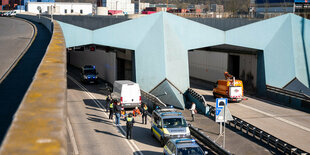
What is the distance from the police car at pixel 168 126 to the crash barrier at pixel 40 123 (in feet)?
38.5

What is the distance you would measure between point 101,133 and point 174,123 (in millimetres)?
5045

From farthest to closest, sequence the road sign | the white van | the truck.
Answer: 1. the truck
2. the white van
3. the road sign

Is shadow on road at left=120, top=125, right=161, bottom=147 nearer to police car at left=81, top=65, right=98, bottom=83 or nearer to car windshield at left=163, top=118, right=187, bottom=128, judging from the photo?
car windshield at left=163, top=118, right=187, bottom=128

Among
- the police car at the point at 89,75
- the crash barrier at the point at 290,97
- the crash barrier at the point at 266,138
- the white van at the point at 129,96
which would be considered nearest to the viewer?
the crash barrier at the point at 266,138

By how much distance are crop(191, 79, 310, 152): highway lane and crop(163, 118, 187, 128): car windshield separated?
6.45 m

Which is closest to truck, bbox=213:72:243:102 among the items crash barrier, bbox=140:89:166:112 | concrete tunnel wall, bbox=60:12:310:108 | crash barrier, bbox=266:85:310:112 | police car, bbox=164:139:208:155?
concrete tunnel wall, bbox=60:12:310:108

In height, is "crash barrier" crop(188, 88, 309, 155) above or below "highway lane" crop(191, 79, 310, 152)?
above

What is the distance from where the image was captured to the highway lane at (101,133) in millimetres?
21359

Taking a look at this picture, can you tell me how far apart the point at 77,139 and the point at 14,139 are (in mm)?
17847

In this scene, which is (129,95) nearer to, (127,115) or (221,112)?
(127,115)

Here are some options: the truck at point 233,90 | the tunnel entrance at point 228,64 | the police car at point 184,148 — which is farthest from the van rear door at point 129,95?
the tunnel entrance at point 228,64

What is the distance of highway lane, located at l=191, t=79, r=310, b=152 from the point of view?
2475 centimetres

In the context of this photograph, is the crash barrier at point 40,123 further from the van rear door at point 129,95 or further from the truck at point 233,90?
the truck at point 233,90

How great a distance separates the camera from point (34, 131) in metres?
5.97
